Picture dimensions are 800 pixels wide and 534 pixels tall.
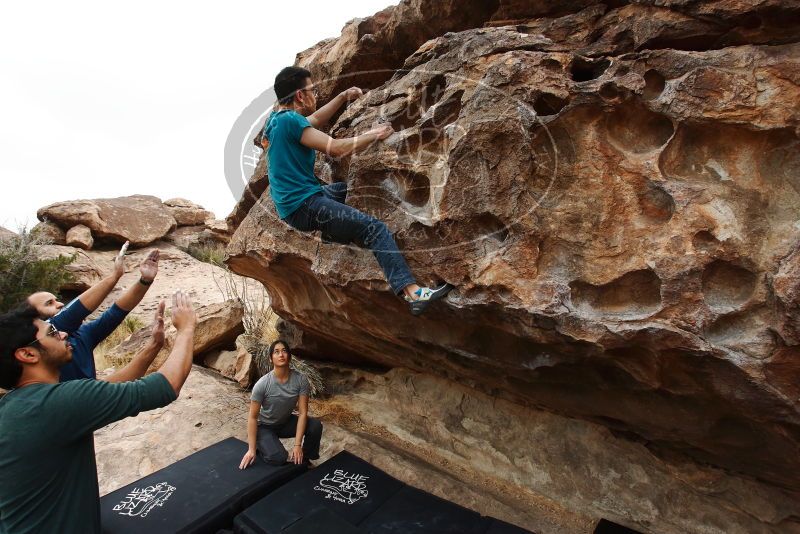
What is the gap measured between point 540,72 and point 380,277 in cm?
159

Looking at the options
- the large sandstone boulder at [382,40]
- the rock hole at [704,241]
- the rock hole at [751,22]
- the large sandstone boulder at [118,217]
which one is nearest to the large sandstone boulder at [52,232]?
the large sandstone boulder at [118,217]

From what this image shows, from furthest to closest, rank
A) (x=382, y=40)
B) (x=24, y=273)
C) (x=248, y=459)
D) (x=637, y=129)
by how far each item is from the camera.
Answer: (x=24, y=273), (x=382, y=40), (x=248, y=459), (x=637, y=129)

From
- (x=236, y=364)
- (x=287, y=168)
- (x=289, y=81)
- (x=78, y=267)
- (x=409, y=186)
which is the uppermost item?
(x=289, y=81)

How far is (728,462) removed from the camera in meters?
2.92

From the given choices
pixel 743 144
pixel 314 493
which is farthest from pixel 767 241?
pixel 314 493

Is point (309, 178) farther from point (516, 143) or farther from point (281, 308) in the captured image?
point (281, 308)

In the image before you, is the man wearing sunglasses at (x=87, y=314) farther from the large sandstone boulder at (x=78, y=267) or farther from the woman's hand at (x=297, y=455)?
the large sandstone boulder at (x=78, y=267)

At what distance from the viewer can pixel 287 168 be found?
110 inches

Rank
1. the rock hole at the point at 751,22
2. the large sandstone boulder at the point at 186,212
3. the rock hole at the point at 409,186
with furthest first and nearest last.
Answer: the large sandstone boulder at the point at 186,212, the rock hole at the point at 409,186, the rock hole at the point at 751,22

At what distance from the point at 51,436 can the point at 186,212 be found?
586 inches

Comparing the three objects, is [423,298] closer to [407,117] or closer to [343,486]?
[407,117]

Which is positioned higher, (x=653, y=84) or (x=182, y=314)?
(x=653, y=84)

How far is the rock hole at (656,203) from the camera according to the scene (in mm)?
2273

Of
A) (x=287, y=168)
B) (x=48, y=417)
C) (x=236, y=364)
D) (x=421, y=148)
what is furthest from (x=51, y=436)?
(x=236, y=364)
